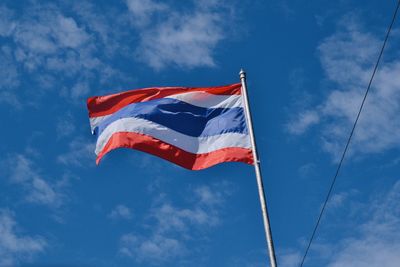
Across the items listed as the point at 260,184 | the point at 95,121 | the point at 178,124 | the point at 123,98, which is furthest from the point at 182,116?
the point at 260,184

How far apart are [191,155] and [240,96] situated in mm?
2119

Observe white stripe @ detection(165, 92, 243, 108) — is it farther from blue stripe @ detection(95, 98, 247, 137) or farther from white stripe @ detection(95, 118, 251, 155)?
white stripe @ detection(95, 118, 251, 155)

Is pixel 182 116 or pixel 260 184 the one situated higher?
pixel 182 116

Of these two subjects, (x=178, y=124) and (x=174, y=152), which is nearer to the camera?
(x=174, y=152)

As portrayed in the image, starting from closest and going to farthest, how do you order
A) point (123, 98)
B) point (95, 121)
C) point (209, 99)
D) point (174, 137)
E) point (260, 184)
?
1. point (260, 184)
2. point (174, 137)
3. point (209, 99)
4. point (95, 121)
5. point (123, 98)

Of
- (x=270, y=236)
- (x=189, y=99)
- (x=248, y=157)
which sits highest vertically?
(x=189, y=99)

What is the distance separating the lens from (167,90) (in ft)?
63.0

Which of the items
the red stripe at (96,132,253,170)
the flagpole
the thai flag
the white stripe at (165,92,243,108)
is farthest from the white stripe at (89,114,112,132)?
the flagpole

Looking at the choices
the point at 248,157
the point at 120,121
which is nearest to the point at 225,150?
the point at 248,157

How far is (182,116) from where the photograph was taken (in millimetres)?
18703

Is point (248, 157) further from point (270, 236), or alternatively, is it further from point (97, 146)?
point (97, 146)

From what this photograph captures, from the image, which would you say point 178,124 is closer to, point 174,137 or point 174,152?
point 174,137

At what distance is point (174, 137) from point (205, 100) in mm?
1403

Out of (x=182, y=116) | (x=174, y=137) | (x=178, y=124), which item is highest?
(x=182, y=116)
